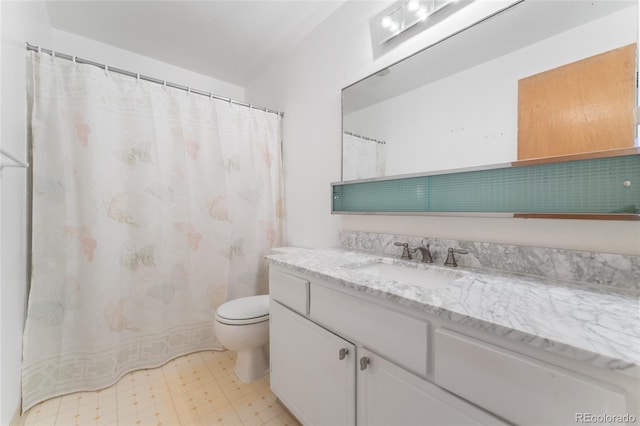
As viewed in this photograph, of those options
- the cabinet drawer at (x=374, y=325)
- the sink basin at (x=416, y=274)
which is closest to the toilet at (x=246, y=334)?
the cabinet drawer at (x=374, y=325)

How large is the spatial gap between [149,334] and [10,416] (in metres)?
0.62

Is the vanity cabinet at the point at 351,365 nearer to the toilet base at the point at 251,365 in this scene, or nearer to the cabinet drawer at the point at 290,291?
the cabinet drawer at the point at 290,291

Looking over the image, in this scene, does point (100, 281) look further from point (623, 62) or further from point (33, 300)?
point (623, 62)

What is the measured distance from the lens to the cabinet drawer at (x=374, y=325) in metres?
0.73

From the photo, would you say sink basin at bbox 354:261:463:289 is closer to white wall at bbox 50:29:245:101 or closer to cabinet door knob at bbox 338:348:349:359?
cabinet door knob at bbox 338:348:349:359

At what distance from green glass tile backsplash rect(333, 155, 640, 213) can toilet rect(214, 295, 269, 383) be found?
1023 mm

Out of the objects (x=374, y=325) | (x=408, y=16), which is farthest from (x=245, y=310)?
(x=408, y=16)

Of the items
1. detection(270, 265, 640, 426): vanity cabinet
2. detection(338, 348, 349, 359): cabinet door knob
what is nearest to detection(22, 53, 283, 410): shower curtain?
detection(270, 265, 640, 426): vanity cabinet

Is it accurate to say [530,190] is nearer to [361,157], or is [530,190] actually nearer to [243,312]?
[361,157]

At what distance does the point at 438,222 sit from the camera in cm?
127

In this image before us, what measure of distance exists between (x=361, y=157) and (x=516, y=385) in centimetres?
Result: 130

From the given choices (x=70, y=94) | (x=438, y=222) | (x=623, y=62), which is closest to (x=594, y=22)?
(x=623, y=62)

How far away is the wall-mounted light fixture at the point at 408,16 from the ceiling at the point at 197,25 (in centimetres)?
46

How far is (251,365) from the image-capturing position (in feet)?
5.23
